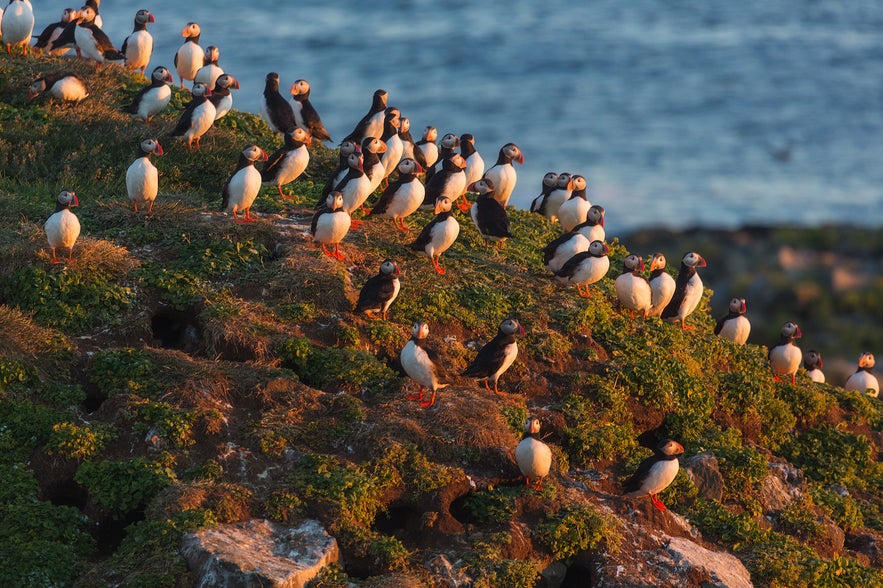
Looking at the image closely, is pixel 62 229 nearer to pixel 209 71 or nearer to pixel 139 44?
pixel 209 71

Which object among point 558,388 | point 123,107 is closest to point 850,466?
point 558,388

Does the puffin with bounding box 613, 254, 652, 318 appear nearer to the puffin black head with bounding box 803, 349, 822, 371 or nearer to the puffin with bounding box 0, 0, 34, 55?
the puffin black head with bounding box 803, 349, 822, 371

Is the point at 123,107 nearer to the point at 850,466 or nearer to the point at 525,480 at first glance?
the point at 525,480

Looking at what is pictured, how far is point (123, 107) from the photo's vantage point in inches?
664

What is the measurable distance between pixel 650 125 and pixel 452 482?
108ft

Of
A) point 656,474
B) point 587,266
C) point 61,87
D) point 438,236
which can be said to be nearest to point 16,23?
point 61,87

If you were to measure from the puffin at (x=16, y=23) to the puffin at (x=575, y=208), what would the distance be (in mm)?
8053

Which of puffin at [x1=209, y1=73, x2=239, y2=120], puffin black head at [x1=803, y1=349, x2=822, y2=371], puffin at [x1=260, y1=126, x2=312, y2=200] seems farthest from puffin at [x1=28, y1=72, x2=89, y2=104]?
puffin black head at [x1=803, y1=349, x2=822, y2=371]

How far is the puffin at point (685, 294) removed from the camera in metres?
14.1

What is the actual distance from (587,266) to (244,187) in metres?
3.74

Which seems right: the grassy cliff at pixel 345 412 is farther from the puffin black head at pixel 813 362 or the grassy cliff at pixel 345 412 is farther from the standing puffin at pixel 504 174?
the puffin black head at pixel 813 362

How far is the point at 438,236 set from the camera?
13.3m

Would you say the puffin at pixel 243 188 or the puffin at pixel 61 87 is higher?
the puffin at pixel 61 87

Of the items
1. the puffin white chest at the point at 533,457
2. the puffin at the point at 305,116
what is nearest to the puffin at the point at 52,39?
the puffin at the point at 305,116
